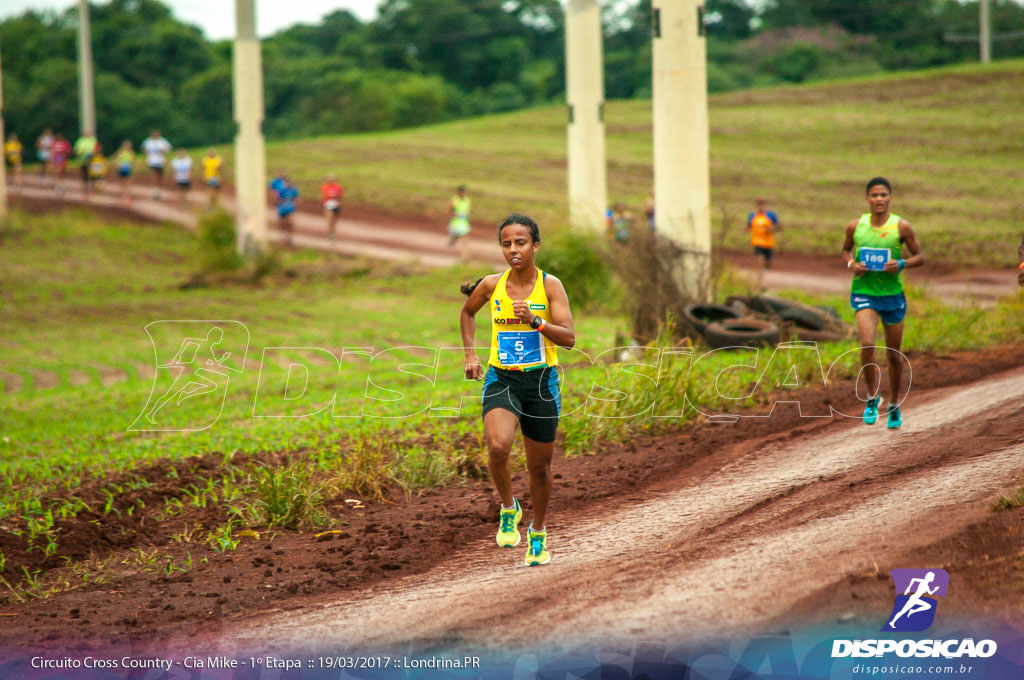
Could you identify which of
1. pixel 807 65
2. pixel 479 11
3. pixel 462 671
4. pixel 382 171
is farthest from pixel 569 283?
pixel 479 11

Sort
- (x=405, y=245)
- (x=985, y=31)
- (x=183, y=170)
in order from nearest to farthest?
(x=405, y=245) < (x=183, y=170) < (x=985, y=31)

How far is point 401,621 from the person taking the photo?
19.2ft

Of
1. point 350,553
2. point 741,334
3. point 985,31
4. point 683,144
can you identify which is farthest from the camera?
point 985,31

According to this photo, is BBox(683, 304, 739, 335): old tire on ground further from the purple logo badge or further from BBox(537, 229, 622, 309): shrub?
the purple logo badge

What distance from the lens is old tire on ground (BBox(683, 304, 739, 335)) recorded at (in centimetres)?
1388

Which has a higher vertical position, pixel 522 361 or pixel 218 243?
pixel 218 243

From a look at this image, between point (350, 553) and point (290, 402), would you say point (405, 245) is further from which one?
point (350, 553)

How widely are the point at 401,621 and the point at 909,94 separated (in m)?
54.2

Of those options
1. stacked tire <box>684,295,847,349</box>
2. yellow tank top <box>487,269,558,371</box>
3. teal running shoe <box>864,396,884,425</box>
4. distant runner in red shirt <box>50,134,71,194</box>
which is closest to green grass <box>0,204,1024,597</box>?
stacked tire <box>684,295,847,349</box>

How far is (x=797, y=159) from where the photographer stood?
144ft

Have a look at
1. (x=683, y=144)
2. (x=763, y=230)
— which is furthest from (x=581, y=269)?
(x=683, y=144)

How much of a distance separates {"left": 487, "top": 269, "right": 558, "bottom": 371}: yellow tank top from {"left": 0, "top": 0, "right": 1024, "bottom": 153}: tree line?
216ft

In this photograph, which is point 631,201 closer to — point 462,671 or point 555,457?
point 555,457

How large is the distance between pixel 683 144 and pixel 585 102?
353 inches
